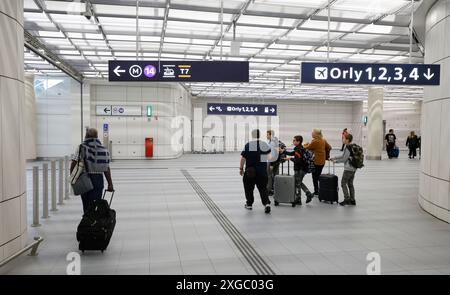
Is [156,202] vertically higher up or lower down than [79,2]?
lower down

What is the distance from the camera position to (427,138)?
7.42 m

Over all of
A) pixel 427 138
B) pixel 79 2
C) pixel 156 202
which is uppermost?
pixel 79 2

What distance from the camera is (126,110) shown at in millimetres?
20359

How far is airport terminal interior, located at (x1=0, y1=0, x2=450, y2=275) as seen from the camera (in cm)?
457

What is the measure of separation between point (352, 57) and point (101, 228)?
489 inches

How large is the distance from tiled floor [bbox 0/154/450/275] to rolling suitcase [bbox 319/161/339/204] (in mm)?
307

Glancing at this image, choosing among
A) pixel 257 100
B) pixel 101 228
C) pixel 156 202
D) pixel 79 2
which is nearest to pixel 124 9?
pixel 79 2

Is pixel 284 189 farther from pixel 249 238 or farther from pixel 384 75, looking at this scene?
pixel 384 75

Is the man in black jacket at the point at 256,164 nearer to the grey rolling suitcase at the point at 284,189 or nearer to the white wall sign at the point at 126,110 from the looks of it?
the grey rolling suitcase at the point at 284,189

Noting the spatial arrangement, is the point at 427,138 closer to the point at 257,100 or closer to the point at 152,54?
the point at 152,54

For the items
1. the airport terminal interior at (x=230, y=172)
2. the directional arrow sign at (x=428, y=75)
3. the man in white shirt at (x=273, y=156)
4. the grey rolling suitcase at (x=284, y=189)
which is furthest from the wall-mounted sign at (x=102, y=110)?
the directional arrow sign at (x=428, y=75)

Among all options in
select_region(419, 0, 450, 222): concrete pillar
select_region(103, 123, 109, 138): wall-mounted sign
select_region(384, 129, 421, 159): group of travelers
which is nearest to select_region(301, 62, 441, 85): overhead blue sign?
select_region(419, 0, 450, 222): concrete pillar

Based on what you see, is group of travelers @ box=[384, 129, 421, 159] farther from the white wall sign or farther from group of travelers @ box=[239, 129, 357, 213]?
group of travelers @ box=[239, 129, 357, 213]
